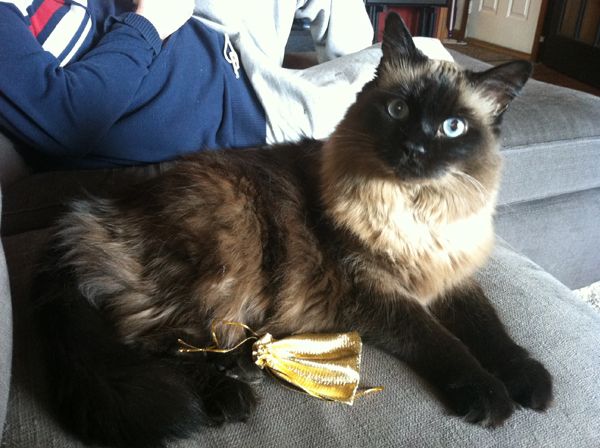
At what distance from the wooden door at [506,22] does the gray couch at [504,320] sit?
3.49 meters

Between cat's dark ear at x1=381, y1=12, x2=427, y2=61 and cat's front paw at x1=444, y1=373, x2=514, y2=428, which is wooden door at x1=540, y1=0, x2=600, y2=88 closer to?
cat's dark ear at x1=381, y1=12, x2=427, y2=61

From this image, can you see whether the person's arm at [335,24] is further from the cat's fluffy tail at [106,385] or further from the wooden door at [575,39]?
the wooden door at [575,39]

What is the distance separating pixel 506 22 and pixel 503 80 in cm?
475

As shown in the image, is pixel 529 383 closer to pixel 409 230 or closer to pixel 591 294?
pixel 409 230

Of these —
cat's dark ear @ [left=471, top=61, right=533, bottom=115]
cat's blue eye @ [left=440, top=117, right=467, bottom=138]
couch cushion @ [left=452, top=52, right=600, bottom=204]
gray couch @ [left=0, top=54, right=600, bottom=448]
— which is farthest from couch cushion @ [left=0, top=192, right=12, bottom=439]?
couch cushion @ [left=452, top=52, right=600, bottom=204]

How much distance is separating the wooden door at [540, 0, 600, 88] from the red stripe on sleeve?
402cm

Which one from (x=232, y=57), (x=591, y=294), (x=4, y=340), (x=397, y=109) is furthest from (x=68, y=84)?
(x=591, y=294)

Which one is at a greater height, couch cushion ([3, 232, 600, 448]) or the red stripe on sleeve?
the red stripe on sleeve

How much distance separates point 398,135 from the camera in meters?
0.92

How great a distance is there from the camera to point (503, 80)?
3.18ft

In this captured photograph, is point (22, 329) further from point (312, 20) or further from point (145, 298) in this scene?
point (312, 20)

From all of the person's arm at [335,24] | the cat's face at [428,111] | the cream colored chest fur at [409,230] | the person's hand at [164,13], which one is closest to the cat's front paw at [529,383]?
the cream colored chest fur at [409,230]

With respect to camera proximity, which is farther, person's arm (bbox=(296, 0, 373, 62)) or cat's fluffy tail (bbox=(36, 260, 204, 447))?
person's arm (bbox=(296, 0, 373, 62))

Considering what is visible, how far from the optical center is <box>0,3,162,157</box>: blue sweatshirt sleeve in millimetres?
1123
